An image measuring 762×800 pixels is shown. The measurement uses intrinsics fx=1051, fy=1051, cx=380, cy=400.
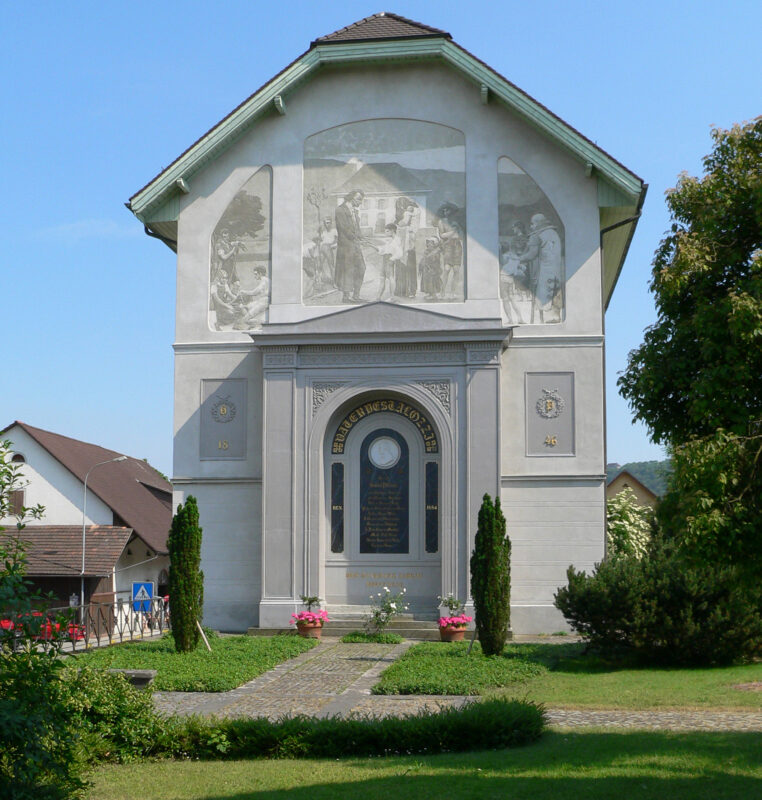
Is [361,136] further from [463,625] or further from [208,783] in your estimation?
[208,783]

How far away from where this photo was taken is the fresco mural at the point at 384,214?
28.9 m

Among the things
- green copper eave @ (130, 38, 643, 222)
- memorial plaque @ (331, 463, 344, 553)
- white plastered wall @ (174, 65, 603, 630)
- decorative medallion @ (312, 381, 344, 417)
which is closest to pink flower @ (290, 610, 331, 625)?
memorial plaque @ (331, 463, 344, 553)

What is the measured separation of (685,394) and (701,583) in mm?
10396

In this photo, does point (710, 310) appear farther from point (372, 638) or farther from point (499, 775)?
point (372, 638)

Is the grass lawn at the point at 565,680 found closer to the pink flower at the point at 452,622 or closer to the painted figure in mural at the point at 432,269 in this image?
the pink flower at the point at 452,622

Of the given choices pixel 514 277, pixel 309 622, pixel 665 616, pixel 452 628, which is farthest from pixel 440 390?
pixel 665 616

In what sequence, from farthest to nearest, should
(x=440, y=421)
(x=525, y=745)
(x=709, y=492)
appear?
(x=440, y=421), (x=525, y=745), (x=709, y=492)

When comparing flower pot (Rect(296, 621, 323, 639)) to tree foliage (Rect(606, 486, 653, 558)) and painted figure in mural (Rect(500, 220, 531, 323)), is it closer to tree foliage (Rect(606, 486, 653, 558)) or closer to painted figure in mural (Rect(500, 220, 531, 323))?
painted figure in mural (Rect(500, 220, 531, 323))

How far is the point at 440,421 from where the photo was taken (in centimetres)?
2723

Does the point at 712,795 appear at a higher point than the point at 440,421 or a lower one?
lower

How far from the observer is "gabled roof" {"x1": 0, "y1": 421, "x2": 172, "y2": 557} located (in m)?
37.3

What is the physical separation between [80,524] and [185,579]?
15.8 metres

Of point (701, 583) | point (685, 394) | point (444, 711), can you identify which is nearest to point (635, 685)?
Result: point (701, 583)

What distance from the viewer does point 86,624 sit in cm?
2395
